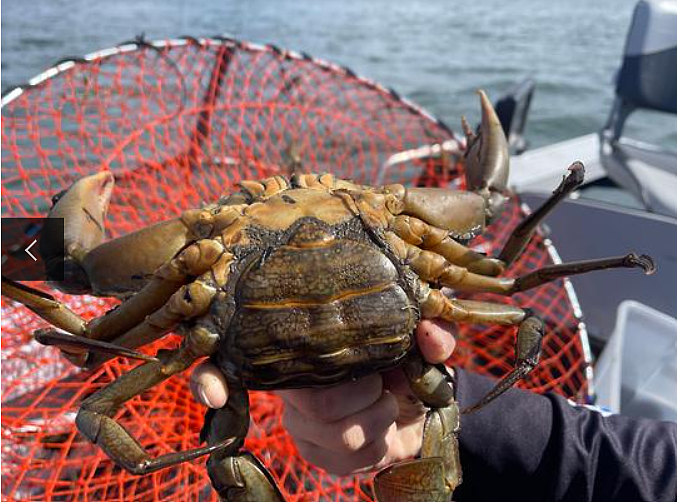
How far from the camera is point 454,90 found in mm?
10766

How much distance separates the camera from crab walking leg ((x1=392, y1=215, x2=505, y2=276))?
1762mm

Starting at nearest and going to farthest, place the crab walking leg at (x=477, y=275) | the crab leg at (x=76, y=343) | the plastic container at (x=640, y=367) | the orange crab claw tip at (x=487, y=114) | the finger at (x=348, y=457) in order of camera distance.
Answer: the crab leg at (x=76, y=343) → the crab walking leg at (x=477, y=275) → the finger at (x=348, y=457) → the orange crab claw tip at (x=487, y=114) → the plastic container at (x=640, y=367)

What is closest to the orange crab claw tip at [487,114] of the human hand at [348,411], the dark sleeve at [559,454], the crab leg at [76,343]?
the human hand at [348,411]

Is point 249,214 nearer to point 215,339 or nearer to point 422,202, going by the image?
point 215,339

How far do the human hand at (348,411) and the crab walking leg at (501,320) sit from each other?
47 mm

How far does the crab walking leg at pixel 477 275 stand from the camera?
5.41ft

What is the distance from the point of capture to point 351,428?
1.77 m

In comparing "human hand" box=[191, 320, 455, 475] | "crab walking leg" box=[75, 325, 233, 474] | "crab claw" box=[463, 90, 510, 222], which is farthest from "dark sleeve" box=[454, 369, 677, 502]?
"crab walking leg" box=[75, 325, 233, 474]

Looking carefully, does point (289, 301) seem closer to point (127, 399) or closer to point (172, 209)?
point (127, 399)

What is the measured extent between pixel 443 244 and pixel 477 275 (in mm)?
136

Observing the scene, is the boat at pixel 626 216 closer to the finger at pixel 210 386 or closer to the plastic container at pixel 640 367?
the plastic container at pixel 640 367

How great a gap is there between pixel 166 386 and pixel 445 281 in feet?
4.87

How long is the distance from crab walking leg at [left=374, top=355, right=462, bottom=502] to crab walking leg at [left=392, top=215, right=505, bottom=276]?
1.04ft

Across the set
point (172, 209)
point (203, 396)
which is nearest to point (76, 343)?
point (203, 396)
